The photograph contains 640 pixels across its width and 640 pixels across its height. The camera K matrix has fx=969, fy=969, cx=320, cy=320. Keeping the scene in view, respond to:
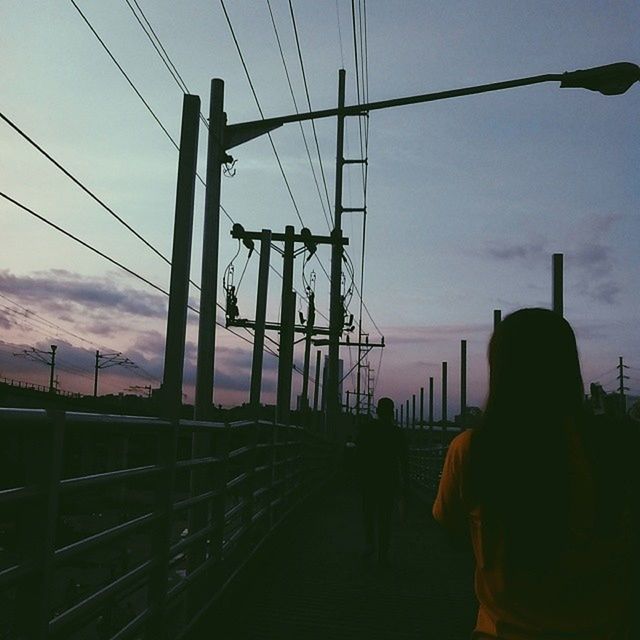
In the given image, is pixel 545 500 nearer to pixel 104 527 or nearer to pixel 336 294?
pixel 104 527

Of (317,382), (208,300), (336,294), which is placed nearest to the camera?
(208,300)

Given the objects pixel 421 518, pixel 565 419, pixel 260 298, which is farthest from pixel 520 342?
pixel 421 518

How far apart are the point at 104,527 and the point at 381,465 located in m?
7.14

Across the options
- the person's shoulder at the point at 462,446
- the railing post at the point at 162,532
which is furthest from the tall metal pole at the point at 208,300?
the person's shoulder at the point at 462,446

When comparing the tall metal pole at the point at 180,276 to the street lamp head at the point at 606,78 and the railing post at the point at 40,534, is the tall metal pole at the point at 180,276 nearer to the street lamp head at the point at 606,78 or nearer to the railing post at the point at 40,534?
the railing post at the point at 40,534

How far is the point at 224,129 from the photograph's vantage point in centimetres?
1197

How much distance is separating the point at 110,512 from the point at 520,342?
2890 millimetres

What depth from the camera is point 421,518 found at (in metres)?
19.4

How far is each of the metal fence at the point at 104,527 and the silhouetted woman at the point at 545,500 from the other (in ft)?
5.27

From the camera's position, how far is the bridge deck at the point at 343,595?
764 cm

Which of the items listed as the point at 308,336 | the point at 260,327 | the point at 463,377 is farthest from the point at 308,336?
the point at 260,327

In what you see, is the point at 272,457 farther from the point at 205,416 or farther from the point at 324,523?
the point at 324,523

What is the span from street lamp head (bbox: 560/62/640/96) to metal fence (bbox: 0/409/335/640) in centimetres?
645

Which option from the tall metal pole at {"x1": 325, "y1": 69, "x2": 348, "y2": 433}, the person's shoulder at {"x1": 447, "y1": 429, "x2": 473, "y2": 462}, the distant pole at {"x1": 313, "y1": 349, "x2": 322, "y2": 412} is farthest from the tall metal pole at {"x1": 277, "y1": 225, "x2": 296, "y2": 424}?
the distant pole at {"x1": 313, "y1": 349, "x2": 322, "y2": 412}
